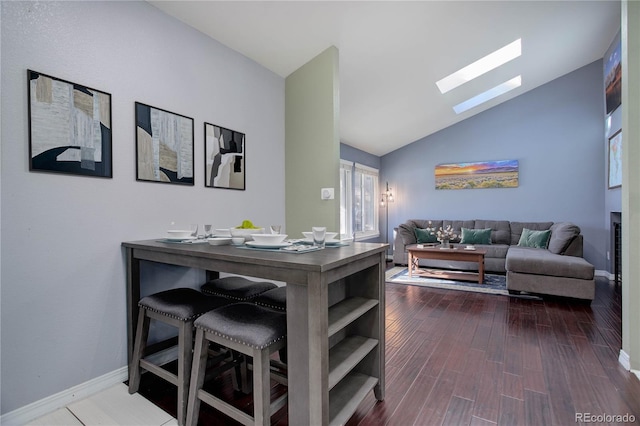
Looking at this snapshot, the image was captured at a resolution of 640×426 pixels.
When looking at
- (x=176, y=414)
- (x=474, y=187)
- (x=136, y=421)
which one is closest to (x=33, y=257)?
(x=136, y=421)

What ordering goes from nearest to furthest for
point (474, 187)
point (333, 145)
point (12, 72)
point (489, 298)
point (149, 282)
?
1. point (12, 72)
2. point (149, 282)
3. point (333, 145)
4. point (489, 298)
5. point (474, 187)

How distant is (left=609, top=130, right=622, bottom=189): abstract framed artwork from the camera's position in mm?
4086

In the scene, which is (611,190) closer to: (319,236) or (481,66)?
(481,66)

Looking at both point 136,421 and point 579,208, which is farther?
point 579,208

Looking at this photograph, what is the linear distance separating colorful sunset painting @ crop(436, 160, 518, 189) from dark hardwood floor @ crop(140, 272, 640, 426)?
2970 millimetres

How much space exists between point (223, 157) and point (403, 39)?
6.92 feet

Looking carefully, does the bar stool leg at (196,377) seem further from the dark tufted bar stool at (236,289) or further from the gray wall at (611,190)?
the gray wall at (611,190)

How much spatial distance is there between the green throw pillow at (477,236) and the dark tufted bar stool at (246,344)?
16.6 feet

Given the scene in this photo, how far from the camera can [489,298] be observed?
3750mm

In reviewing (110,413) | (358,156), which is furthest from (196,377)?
(358,156)

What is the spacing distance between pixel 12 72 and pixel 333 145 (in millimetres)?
2164

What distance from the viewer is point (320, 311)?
113 centimetres

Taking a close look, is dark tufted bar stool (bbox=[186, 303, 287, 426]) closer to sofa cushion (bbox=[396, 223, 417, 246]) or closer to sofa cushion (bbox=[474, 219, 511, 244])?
sofa cushion (bbox=[396, 223, 417, 246])

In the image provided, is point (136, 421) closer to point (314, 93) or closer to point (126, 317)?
point (126, 317)
